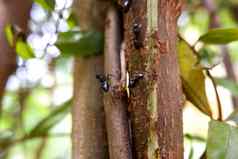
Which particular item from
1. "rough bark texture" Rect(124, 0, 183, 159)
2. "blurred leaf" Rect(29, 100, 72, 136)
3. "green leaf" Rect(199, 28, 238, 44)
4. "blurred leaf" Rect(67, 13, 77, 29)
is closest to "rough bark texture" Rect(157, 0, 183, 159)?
"rough bark texture" Rect(124, 0, 183, 159)

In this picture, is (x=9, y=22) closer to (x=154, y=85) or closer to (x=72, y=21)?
(x=72, y=21)

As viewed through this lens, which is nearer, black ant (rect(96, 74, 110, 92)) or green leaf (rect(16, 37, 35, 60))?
black ant (rect(96, 74, 110, 92))

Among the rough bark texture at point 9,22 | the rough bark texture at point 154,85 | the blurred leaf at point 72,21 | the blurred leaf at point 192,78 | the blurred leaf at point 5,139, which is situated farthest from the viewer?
the rough bark texture at point 9,22

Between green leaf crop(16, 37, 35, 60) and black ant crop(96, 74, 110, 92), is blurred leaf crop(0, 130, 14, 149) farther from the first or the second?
black ant crop(96, 74, 110, 92)

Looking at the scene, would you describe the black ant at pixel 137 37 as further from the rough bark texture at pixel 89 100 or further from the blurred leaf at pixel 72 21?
the blurred leaf at pixel 72 21

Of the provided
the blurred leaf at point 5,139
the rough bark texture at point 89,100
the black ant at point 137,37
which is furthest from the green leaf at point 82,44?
the blurred leaf at point 5,139

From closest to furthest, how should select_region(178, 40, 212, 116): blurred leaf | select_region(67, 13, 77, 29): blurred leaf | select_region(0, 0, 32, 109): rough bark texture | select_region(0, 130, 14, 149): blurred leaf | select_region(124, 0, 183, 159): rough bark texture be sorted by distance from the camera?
select_region(124, 0, 183, 159): rough bark texture
select_region(178, 40, 212, 116): blurred leaf
select_region(67, 13, 77, 29): blurred leaf
select_region(0, 130, 14, 149): blurred leaf
select_region(0, 0, 32, 109): rough bark texture

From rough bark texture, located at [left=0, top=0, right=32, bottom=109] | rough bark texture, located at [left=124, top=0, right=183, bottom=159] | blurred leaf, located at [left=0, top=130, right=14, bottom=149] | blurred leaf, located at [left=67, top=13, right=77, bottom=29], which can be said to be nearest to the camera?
rough bark texture, located at [left=124, top=0, right=183, bottom=159]
